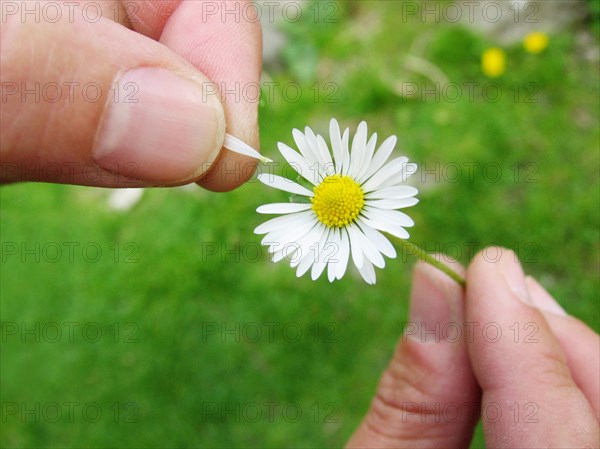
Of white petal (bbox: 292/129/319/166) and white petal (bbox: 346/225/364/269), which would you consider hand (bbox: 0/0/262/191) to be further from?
white petal (bbox: 346/225/364/269)

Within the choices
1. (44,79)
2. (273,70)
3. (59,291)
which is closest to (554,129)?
(273,70)

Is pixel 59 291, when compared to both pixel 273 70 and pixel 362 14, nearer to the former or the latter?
pixel 273 70

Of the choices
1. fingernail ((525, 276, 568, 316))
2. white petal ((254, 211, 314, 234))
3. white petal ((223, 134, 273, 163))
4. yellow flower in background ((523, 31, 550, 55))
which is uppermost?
yellow flower in background ((523, 31, 550, 55))

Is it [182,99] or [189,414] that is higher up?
[182,99]

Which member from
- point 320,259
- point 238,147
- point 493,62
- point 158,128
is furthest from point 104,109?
point 493,62

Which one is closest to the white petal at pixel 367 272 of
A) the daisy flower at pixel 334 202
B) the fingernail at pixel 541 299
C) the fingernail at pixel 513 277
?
the daisy flower at pixel 334 202

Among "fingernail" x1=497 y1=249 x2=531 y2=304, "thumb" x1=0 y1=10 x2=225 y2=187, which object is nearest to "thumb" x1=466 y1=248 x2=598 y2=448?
"fingernail" x1=497 y1=249 x2=531 y2=304

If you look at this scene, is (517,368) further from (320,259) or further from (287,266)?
(287,266)
